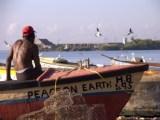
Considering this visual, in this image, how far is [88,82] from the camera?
11.1 meters

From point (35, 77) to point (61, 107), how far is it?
1.69 metres

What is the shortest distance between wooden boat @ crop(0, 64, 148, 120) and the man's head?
0.85m

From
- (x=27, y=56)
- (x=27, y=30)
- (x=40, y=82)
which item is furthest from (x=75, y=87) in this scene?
(x=27, y=30)

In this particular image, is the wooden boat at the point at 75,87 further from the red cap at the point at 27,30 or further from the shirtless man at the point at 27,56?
the red cap at the point at 27,30

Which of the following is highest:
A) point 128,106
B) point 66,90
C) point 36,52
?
point 36,52

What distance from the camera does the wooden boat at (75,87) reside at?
36.1 feet

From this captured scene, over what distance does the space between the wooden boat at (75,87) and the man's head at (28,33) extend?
0.85 metres

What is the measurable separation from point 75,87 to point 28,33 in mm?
1564

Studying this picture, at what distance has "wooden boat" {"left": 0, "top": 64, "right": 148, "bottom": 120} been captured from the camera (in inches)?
433

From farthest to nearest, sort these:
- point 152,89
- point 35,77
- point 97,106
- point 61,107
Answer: point 152,89
point 35,77
point 97,106
point 61,107

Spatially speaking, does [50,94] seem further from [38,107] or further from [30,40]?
[30,40]

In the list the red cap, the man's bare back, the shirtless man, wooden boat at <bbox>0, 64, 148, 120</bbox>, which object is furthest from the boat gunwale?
the red cap

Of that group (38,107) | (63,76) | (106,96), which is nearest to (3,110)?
(38,107)

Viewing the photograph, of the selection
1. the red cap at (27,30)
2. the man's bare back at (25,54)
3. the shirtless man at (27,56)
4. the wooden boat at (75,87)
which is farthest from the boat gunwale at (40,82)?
the red cap at (27,30)
